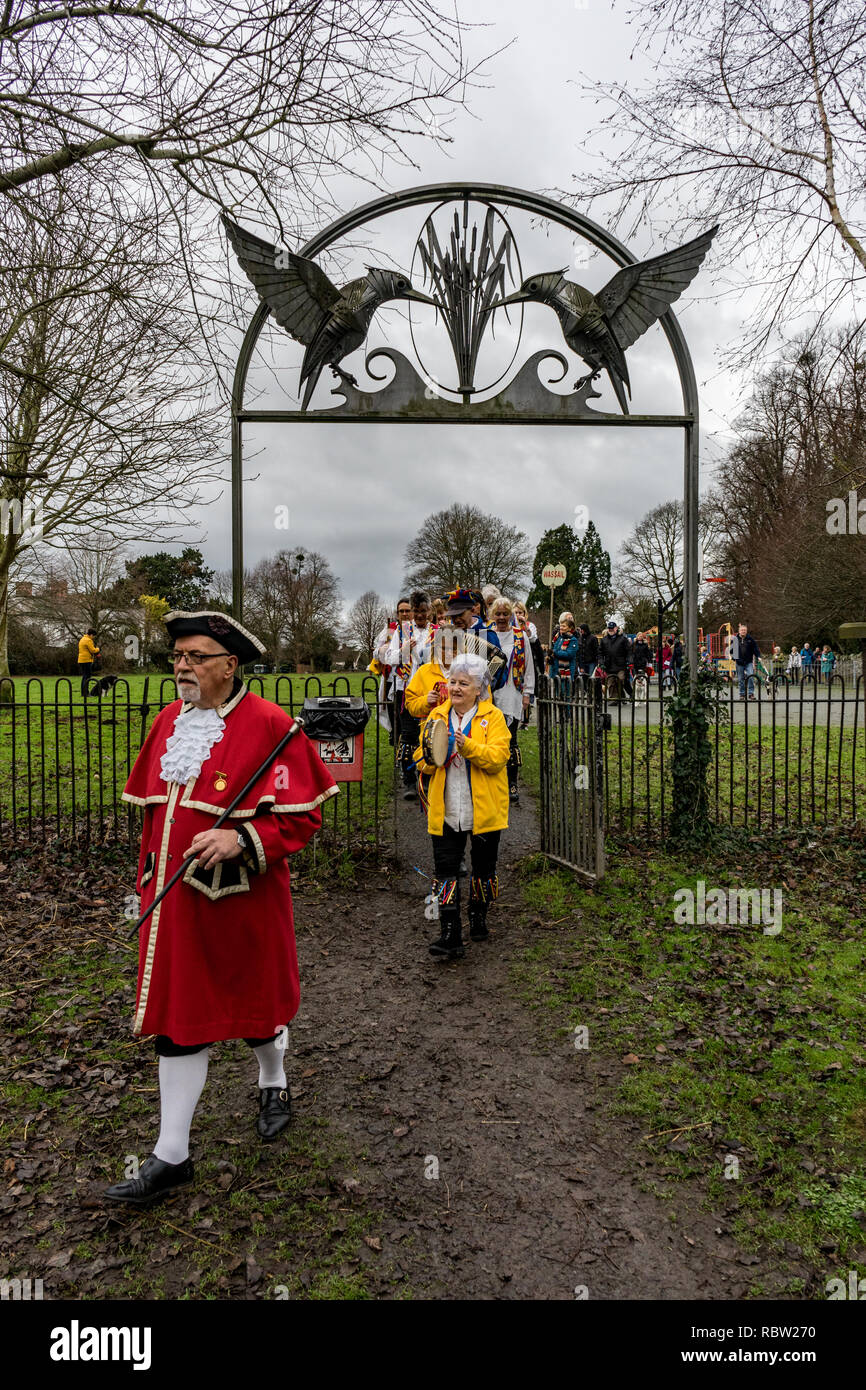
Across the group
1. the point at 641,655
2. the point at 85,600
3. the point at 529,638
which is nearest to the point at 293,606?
the point at 85,600

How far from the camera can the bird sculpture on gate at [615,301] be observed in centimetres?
660

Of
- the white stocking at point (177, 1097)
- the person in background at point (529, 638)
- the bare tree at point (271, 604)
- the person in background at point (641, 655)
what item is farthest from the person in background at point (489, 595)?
the bare tree at point (271, 604)

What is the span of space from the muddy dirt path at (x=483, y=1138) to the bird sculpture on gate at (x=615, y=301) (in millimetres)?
4745

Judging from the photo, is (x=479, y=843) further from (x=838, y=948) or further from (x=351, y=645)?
(x=351, y=645)

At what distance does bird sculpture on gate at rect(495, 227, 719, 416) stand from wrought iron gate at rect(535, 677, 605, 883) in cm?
264

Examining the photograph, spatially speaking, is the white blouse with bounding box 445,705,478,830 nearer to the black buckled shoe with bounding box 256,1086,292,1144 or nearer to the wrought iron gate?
the wrought iron gate

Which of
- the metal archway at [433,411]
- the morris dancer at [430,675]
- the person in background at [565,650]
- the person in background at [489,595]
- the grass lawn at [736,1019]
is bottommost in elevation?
the grass lawn at [736,1019]

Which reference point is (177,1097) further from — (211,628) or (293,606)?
(293,606)

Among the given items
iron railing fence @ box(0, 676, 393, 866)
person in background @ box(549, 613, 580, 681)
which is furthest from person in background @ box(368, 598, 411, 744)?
person in background @ box(549, 613, 580, 681)

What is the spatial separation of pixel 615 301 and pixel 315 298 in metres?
2.44

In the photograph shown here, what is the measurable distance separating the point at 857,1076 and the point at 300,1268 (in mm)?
2710

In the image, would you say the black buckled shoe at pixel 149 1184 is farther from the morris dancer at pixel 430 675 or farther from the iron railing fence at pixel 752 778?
the iron railing fence at pixel 752 778
